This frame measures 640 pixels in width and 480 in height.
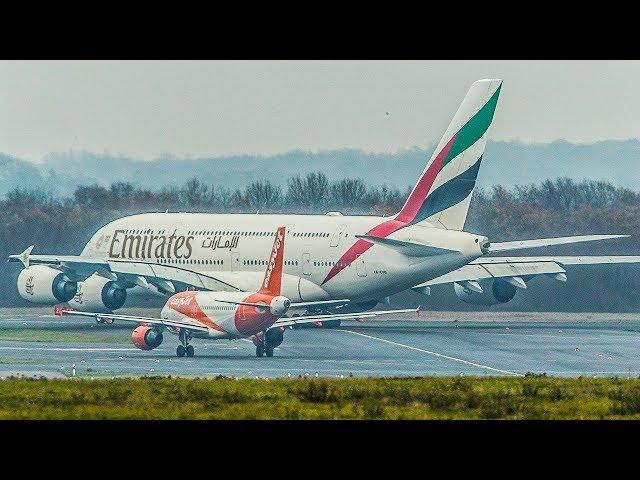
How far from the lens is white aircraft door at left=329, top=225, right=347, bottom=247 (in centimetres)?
6212

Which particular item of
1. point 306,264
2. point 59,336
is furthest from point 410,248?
point 59,336

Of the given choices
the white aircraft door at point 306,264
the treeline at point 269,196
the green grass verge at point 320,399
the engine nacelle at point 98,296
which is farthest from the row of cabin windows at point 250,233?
the green grass verge at point 320,399

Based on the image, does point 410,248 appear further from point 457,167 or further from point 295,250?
point 295,250

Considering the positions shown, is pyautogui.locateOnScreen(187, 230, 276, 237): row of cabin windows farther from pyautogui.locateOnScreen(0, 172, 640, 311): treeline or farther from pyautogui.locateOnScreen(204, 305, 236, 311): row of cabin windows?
pyautogui.locateOnScreen(204, 305, 236, 311): row of cabin windows

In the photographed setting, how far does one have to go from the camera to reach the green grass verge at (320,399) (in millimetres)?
26562

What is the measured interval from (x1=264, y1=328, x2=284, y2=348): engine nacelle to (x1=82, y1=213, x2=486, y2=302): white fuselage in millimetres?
9368

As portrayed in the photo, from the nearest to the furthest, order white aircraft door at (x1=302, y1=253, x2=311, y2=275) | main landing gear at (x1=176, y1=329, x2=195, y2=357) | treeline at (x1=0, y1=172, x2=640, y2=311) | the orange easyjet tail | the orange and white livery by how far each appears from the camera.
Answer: the orange and white livery
main landing gear at (x1=176, y1=329, x2=195, y2=357)
the orange easyjet tail
white aircraft door at (x1=302, y1=253, x2=311, y2=275)
treeline at (x1=0, y1=172, x2=640, y2=311)

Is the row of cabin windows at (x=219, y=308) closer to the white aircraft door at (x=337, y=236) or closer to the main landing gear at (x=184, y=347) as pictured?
the main landing gear at (x=184, y=347)

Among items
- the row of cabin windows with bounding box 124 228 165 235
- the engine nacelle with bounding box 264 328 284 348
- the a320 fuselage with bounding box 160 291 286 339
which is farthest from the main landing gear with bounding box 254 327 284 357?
the row of cabin windows with bounding box 124 228 165 235

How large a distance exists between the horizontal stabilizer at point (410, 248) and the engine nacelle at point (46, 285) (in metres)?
12.0

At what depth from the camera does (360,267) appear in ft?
201
